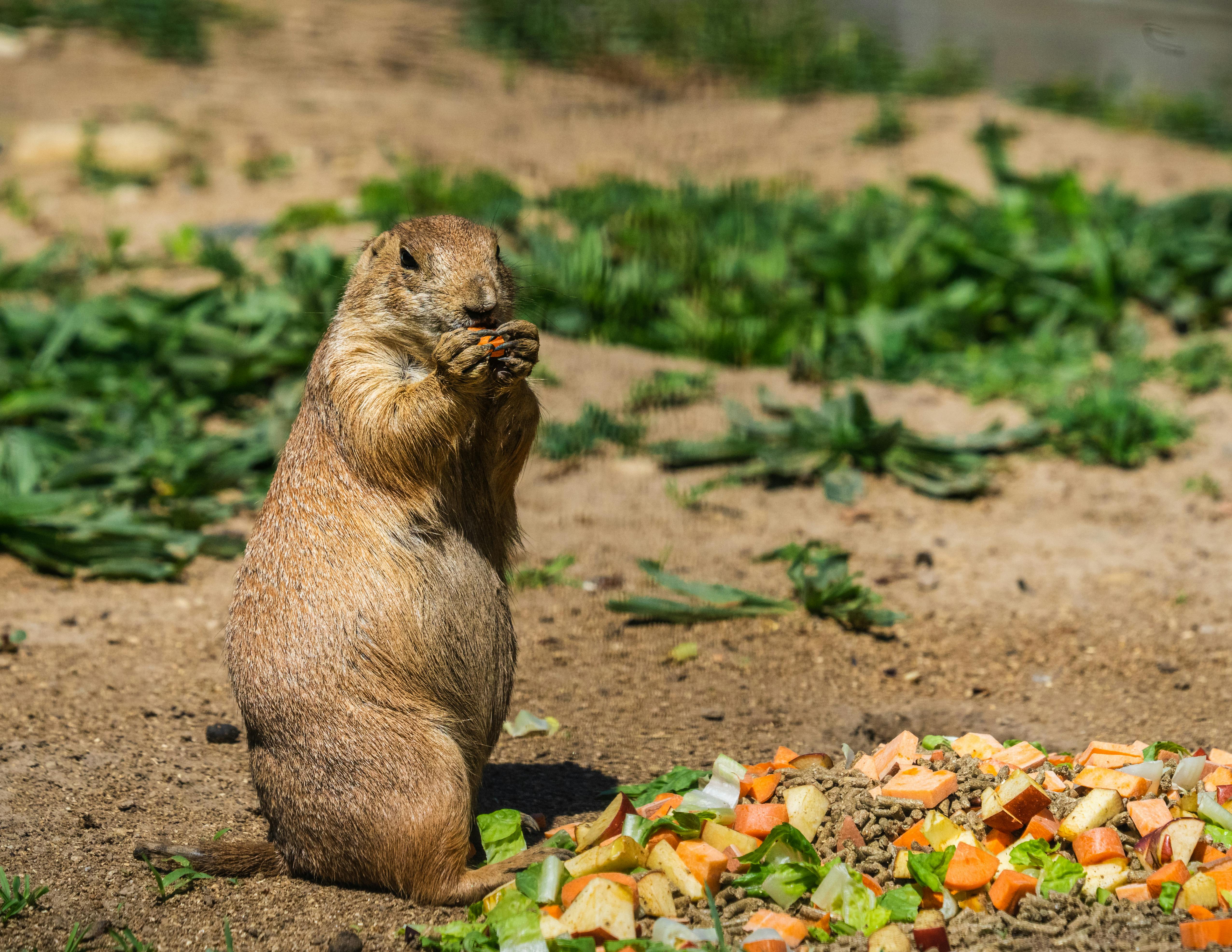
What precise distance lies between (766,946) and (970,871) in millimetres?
593

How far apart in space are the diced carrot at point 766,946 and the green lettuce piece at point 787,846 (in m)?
0.32

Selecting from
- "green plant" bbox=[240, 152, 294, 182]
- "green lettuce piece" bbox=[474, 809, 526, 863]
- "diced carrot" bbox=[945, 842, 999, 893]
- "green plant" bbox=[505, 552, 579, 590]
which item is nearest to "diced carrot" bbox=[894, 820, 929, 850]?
"diced carrot" bbox=[945, 842, 999, 893]

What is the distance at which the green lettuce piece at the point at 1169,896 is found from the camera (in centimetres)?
287

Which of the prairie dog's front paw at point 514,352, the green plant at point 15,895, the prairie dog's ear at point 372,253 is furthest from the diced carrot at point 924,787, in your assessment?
the green plant at point 15,895

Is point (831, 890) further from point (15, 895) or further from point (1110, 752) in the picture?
point (15, 895)

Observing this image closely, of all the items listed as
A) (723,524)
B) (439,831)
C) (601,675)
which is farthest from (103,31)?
(439,831)

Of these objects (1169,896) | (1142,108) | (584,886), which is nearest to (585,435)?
(584,886)

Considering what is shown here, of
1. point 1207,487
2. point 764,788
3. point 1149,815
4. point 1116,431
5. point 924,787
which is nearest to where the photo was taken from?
point 1149,815

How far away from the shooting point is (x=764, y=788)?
3.38 metres

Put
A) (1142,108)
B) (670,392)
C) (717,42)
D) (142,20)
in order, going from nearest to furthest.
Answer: (670,392)
(1142,108)
(142,20)
(717,42)

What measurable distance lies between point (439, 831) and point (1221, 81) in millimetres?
11646

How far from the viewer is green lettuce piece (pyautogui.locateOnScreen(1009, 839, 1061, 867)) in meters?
3.09

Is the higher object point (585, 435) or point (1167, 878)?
point (1167, 878)

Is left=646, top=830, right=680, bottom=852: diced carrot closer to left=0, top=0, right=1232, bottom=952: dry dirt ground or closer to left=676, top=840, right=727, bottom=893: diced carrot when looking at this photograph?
left=676, top=840, right=727, bottom=893: diced carrot
